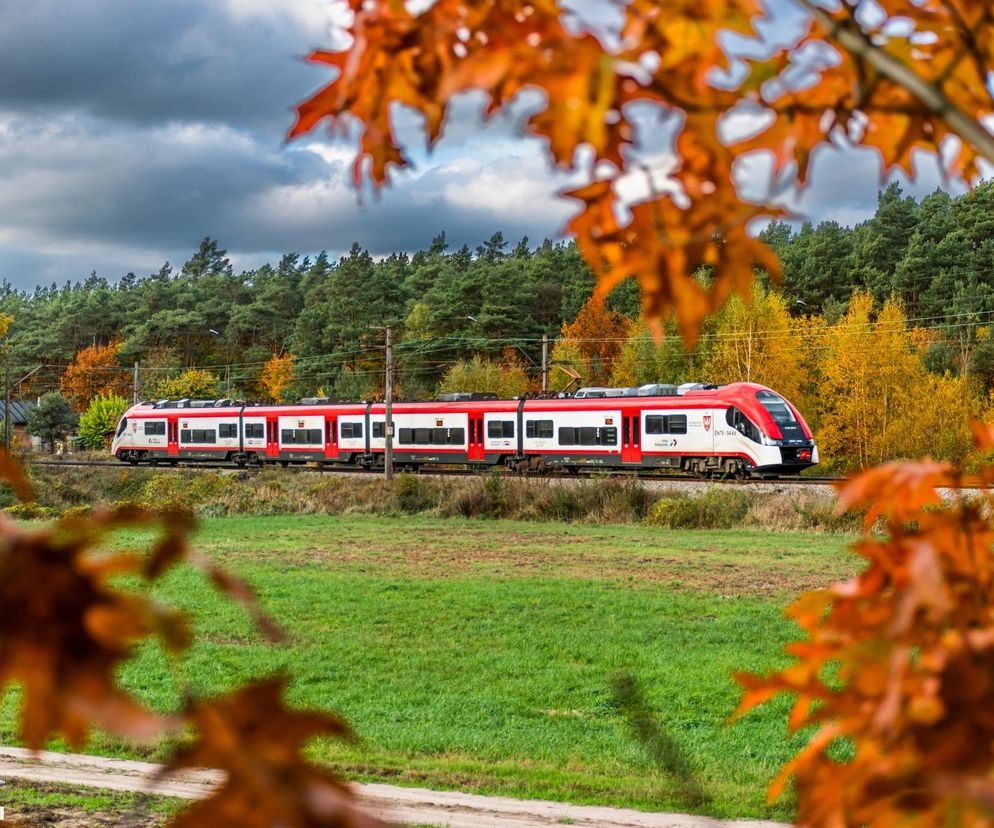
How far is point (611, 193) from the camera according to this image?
112 cm

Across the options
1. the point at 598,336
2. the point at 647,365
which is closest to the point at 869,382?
the point at 647,365

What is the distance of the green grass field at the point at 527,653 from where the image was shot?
24.3ft

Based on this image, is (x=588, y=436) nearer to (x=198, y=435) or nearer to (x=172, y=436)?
(x=198, y=435)

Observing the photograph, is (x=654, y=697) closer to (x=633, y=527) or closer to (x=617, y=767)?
(x=617, y=767)

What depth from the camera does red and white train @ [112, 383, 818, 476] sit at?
28219 millimetres

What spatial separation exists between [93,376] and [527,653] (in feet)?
258

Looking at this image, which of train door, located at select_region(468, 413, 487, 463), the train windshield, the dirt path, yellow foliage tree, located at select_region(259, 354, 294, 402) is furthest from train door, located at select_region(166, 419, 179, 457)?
the dirt path

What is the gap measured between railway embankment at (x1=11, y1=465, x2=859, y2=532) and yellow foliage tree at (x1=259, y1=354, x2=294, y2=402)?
39.1 metres

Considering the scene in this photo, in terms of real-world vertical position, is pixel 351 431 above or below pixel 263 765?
above

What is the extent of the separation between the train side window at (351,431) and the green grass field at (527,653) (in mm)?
15537

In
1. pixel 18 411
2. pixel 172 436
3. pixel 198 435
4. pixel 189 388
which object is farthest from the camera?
pixel 18 411

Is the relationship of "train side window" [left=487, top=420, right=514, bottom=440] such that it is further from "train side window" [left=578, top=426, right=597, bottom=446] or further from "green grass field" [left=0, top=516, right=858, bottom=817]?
"green grass field" [left=0, top=516, right=858, bottom=817]

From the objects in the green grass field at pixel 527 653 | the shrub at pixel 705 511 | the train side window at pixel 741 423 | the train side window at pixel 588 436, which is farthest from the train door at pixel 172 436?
the shrub at pixel 705 511

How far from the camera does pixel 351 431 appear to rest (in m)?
37.3
